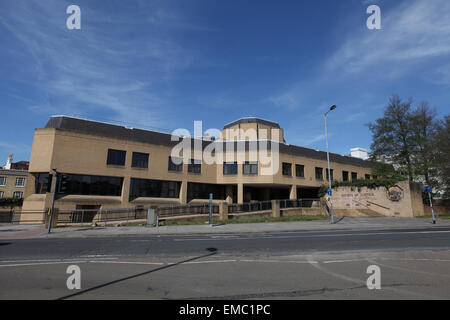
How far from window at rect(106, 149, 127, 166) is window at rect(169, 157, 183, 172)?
574 centimetres

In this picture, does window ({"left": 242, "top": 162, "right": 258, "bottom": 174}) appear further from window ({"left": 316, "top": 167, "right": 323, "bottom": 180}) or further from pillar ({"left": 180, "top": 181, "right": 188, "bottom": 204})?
window ({"left": 316, "top": 167, "right": 323, "bottom": 180})

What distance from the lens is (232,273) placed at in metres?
6.47

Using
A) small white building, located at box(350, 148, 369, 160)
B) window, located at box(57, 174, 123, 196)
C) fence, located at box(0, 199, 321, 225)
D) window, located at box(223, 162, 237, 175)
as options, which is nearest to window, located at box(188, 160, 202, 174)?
window, located at box(223, 162, 237, 175)

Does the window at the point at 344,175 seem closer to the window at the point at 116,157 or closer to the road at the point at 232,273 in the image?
the window at the point at 116,157

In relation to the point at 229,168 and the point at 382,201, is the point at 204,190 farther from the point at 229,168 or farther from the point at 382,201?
the point at 382,201

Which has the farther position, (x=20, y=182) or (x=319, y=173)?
(x=20, y=182)

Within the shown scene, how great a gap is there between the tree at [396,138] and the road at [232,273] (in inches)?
1087

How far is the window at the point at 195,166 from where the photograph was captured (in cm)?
3503

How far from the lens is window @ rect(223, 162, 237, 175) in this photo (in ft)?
119

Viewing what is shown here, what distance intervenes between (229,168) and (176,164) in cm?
748

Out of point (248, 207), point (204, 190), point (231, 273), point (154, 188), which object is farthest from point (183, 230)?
point (204, 190)

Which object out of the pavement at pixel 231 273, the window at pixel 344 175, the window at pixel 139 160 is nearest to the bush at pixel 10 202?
the window at pixel 139 160

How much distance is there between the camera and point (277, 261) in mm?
7824
